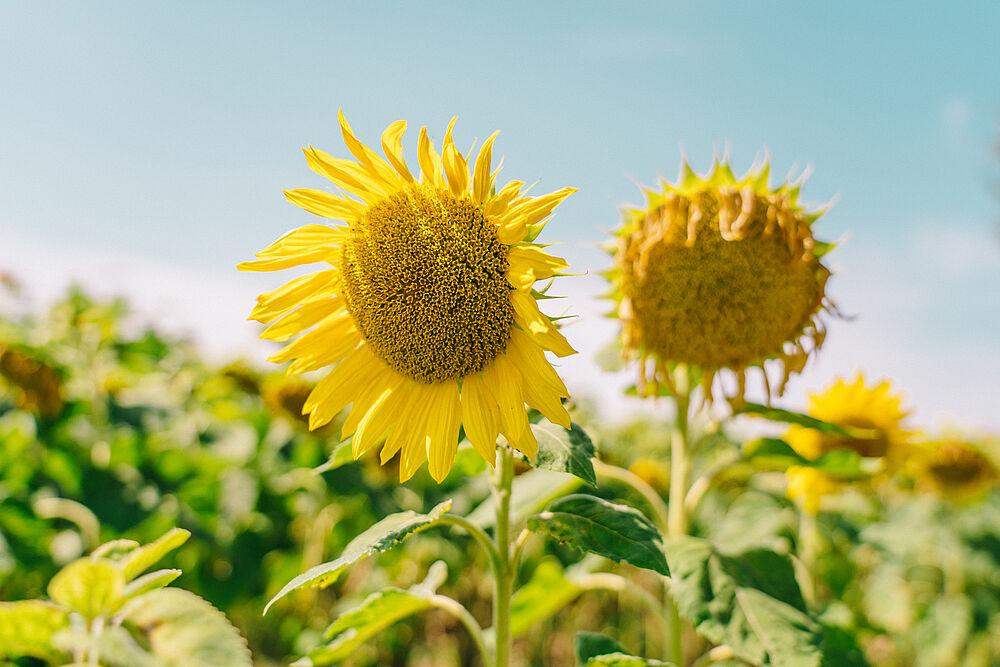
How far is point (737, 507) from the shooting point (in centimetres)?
247

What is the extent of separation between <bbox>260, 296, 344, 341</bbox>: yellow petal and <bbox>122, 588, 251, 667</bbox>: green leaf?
489 mm

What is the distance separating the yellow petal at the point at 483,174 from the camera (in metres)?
1.14

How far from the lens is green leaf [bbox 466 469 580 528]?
1564 millimetres

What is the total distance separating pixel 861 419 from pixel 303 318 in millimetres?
1834

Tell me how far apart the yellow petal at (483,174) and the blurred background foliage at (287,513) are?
3.39 feet

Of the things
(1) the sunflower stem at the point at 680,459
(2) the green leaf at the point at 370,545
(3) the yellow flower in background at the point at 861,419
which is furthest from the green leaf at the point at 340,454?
(3) the yellow flower in background at the point at 861,419

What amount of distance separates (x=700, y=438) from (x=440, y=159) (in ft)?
3.20

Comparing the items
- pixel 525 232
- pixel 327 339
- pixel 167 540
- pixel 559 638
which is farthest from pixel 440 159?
pixel 559 638

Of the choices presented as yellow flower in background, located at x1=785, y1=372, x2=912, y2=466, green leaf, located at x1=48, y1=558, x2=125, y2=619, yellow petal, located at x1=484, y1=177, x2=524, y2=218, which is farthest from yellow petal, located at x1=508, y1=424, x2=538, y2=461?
yellow flower in background, located at x1=785, y1=372, x2=912, y2=466

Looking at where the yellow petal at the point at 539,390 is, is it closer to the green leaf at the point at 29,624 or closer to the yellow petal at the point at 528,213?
the yellow petal at the point at 528,213

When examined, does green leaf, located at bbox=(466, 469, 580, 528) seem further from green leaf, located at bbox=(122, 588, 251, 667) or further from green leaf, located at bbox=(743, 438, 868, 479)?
green leaf, located at bbox=(122, 588, 251, 667)

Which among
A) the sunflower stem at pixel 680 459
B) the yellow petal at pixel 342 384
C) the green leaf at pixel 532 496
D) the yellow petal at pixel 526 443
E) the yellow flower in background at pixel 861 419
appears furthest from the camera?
the yellow flower in background at pixel 861 419

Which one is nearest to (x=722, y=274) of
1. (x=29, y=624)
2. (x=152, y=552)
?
(x=152, y=552)

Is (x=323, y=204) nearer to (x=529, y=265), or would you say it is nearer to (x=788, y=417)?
(x=529, y=265)
